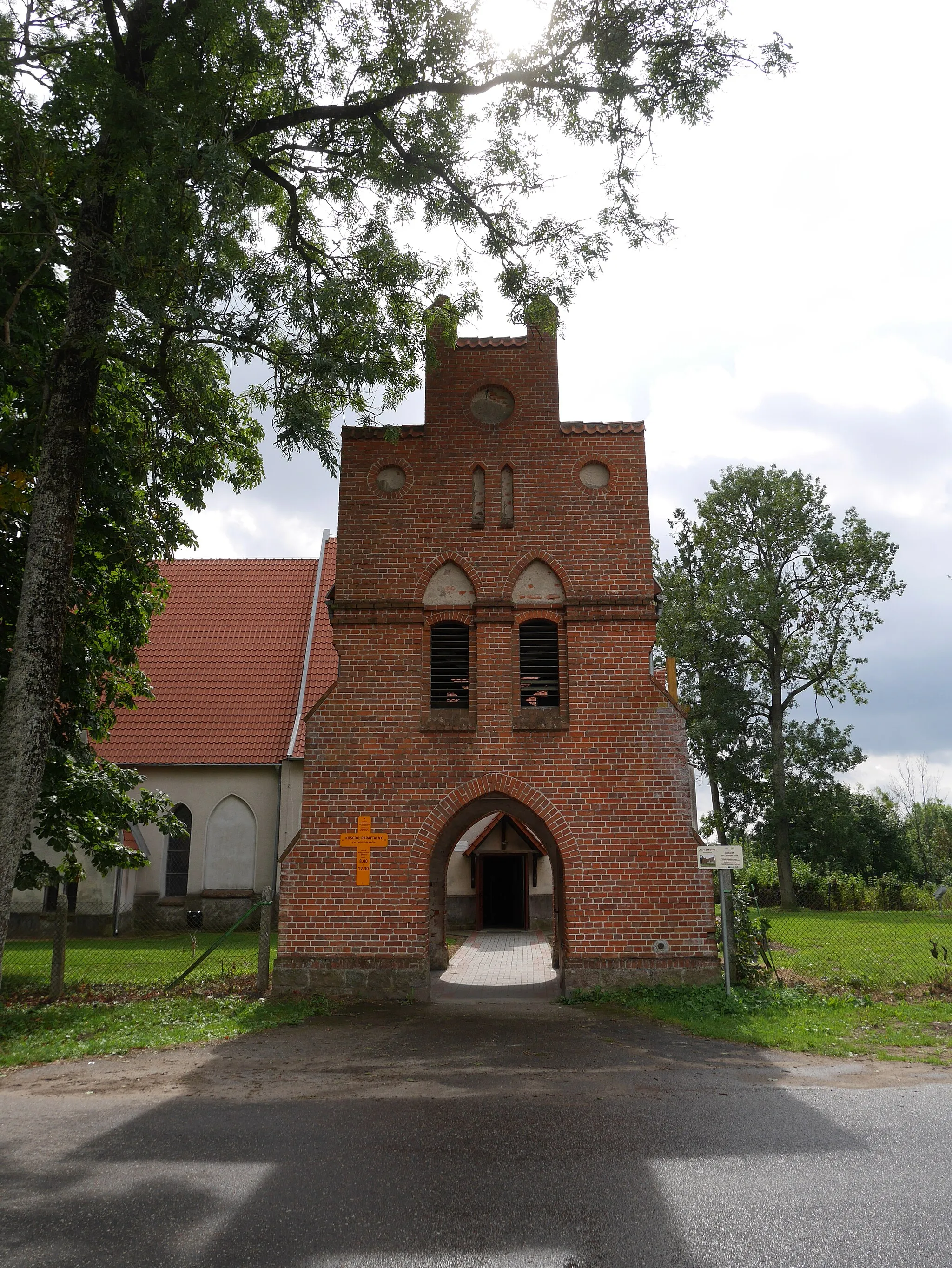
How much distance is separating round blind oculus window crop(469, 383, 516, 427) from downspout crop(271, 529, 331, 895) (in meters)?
11.2

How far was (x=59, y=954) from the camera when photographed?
39.4 ft

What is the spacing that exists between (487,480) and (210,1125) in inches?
348

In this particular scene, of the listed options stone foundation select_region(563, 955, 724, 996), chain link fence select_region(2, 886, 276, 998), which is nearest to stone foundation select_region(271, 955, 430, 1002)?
chain link fence select_region(2, 886, 276, 998)

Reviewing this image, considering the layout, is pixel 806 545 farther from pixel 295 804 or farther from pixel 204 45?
pixel 204 45

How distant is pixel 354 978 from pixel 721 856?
16.2ft

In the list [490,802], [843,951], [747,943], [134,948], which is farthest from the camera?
[134,948]

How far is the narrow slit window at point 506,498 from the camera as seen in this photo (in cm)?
1266

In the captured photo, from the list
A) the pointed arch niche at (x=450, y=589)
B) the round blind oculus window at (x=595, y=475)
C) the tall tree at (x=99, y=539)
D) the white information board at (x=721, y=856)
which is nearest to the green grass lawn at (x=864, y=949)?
the white information board at (x=721, y=856)

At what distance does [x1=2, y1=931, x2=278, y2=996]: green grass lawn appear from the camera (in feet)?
42.5

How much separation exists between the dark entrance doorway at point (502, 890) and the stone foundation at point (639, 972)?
12.5 m

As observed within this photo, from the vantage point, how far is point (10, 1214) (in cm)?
485

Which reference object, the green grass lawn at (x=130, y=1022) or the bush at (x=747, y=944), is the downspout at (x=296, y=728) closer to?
the green grass lawn at (x=130, y=1022)

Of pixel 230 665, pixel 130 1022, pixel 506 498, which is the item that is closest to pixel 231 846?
pixel 230 665

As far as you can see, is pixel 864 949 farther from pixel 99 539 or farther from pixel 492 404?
pixel 99 539
